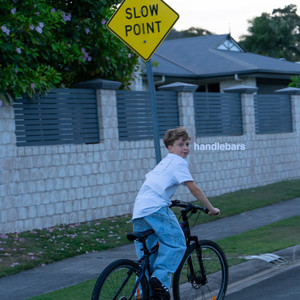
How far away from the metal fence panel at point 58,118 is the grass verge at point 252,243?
12.1 ft

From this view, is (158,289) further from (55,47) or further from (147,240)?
(55,47)

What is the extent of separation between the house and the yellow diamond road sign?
15.4m

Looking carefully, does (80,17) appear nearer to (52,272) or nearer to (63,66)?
(63,66)

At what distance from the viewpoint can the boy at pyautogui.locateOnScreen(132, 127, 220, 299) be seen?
220 inches

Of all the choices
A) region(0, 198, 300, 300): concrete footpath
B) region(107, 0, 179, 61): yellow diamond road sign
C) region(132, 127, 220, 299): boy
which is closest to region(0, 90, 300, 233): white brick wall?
region(0, 198, 300, 300): concrete footpath

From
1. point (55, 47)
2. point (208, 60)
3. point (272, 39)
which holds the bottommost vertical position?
point (55, 47)

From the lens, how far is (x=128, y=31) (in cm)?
749

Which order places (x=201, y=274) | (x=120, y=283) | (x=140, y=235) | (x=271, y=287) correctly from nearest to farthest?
(x=120, y=283) → (x=140, y=235) → (x=201, y=274) → (x=271, y=287)

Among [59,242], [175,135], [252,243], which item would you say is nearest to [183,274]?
[175,135]

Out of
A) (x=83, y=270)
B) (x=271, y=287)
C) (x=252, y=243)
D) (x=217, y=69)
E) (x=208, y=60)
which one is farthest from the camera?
(x=208, y=60)

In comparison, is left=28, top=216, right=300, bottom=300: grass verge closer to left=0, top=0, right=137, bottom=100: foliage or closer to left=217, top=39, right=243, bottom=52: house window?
left=0, top=0, right=137, bottom=100: foliage

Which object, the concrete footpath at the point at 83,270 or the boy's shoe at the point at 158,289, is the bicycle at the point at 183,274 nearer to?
the boy's shoe at the point at 158,289

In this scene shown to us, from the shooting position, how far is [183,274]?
19.6 feet

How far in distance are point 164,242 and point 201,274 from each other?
2.47ft
